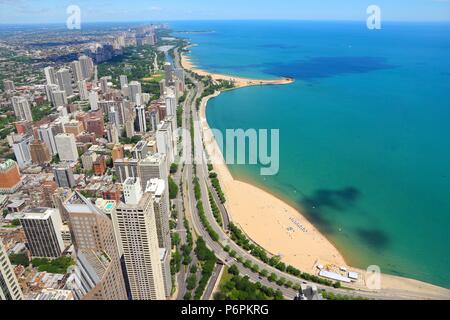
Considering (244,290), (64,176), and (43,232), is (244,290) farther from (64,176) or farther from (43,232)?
(64,176)

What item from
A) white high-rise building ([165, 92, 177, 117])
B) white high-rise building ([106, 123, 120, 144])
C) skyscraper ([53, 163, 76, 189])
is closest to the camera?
skyscraper ([53, 163, 76, 189])

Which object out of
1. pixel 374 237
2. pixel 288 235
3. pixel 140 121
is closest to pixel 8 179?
pixel 140 121

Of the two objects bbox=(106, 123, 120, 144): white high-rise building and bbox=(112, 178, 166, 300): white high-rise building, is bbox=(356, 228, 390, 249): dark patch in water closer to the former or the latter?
bbox=(112, 178, 166, 300): white high-rise building

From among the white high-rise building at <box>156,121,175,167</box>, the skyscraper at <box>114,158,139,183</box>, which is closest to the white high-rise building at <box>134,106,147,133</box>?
the white high-rise building at <box>156,121,175,167</box>

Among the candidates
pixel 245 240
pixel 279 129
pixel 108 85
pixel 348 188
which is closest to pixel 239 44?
pixel 108 85

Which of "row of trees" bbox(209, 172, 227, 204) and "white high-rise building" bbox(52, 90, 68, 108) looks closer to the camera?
"row of trees" bbox(209, 172, 227, 204)
